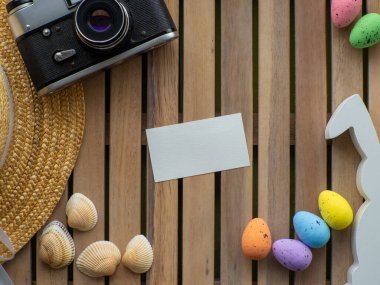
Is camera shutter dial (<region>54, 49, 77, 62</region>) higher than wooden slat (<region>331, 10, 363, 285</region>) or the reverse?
higher

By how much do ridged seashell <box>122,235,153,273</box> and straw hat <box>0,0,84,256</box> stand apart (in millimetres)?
107

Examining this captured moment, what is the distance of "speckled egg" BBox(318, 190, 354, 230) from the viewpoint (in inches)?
26.5

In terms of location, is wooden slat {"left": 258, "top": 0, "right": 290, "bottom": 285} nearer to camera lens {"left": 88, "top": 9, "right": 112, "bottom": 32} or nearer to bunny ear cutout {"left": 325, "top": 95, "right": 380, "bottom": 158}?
bunny ear cutout {"left": 325, "top": 95, "right": 380, "bottom": 158}

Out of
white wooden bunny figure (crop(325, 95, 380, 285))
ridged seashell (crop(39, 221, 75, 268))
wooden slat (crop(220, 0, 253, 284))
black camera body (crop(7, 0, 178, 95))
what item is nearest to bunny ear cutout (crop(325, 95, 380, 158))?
white wooden bunny figure (crop(325, 95, 380, 285))

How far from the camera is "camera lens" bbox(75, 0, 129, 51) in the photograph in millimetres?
635

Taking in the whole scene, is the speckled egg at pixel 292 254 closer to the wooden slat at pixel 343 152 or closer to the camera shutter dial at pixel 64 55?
the wooden slat at pixel 343 152

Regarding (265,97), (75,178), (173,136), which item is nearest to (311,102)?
(265,97)

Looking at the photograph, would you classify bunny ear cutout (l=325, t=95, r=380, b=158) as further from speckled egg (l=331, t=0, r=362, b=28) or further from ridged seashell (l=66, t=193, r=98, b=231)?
ridged seashell (l=66, t=193, r=98, b=231)

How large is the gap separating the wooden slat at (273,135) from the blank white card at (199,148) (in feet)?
0.10

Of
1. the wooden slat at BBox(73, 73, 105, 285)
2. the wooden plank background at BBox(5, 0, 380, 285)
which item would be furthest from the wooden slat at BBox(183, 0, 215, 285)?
the wooden slat at BBox(73, 73, 105, 285)

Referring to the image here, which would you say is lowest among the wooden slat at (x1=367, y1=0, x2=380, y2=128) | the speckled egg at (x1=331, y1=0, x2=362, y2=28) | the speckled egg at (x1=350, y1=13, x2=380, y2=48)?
the wooden slat at (x1=367, y1=0, x2=380, y2=128)

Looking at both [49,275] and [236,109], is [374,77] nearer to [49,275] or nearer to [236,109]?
[236,109]

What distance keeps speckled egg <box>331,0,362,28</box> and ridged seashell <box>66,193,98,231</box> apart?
1.23ft

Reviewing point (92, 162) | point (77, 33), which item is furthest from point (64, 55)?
point (92, 162)
